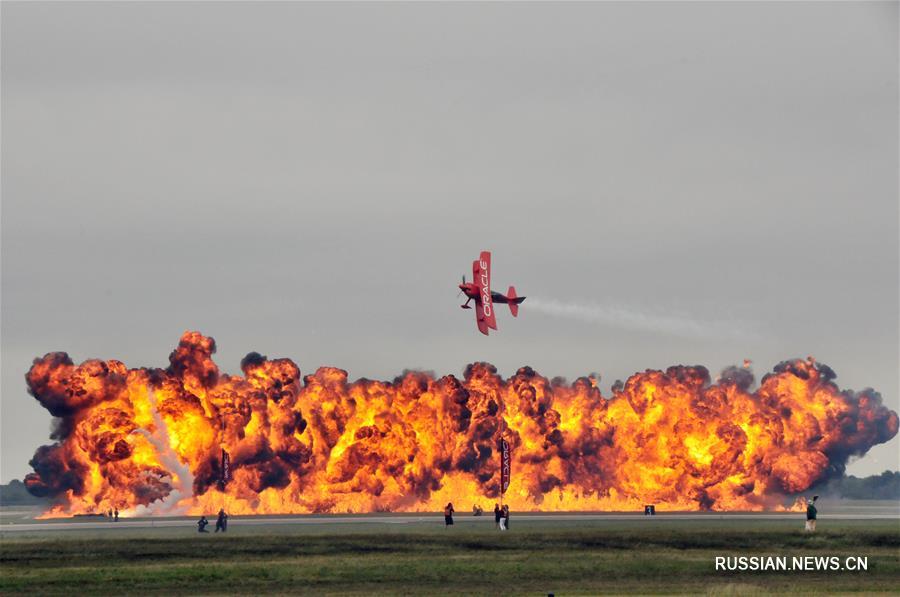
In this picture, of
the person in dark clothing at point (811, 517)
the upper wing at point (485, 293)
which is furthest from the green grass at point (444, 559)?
the upper wing at point (485, 293)

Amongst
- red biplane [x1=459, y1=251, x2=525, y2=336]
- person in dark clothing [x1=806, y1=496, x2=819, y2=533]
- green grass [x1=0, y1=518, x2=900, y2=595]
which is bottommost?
green grass [x1=0, y1=518, x2=900, y2=595]

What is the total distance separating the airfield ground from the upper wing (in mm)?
17514

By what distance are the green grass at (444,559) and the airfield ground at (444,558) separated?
11 centimetres

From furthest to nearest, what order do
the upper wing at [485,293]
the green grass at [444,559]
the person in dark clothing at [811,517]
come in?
1. the upper wing at [485,293]
2. the person in dark clothing at [811,517]
3. the green grass at [444,559]

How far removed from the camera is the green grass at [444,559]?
9794cm

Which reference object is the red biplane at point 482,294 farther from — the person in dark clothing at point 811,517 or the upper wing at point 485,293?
the person in dark clothing at point 811,517

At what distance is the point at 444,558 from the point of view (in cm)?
11269

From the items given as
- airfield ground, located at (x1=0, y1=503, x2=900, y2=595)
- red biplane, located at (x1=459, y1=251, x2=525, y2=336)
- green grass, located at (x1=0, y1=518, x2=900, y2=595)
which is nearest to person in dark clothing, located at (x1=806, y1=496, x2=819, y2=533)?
airfield ground, located at (x1=0, y1=503, x2=900, y2=595)

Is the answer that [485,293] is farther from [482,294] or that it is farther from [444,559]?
[444,559]

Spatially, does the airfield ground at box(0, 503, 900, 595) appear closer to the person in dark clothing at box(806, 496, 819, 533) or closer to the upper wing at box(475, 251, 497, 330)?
the person in dark clothing at box(806, 496, 819, 533)

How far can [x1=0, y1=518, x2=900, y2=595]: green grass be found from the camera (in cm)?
9794

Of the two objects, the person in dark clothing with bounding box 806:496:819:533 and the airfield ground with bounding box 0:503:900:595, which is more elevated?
the person in dark clothing with bounding box 806:496:819:533

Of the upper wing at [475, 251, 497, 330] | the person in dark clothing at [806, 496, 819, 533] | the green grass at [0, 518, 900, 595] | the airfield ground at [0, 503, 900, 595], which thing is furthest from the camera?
the upper wing at [475, 251, 497, 330]

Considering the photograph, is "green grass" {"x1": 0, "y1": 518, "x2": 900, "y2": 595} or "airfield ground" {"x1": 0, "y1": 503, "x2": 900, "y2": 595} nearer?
"green grass" {"x1": 0, "y1": 518, "x2": 900, "y2": 595}
